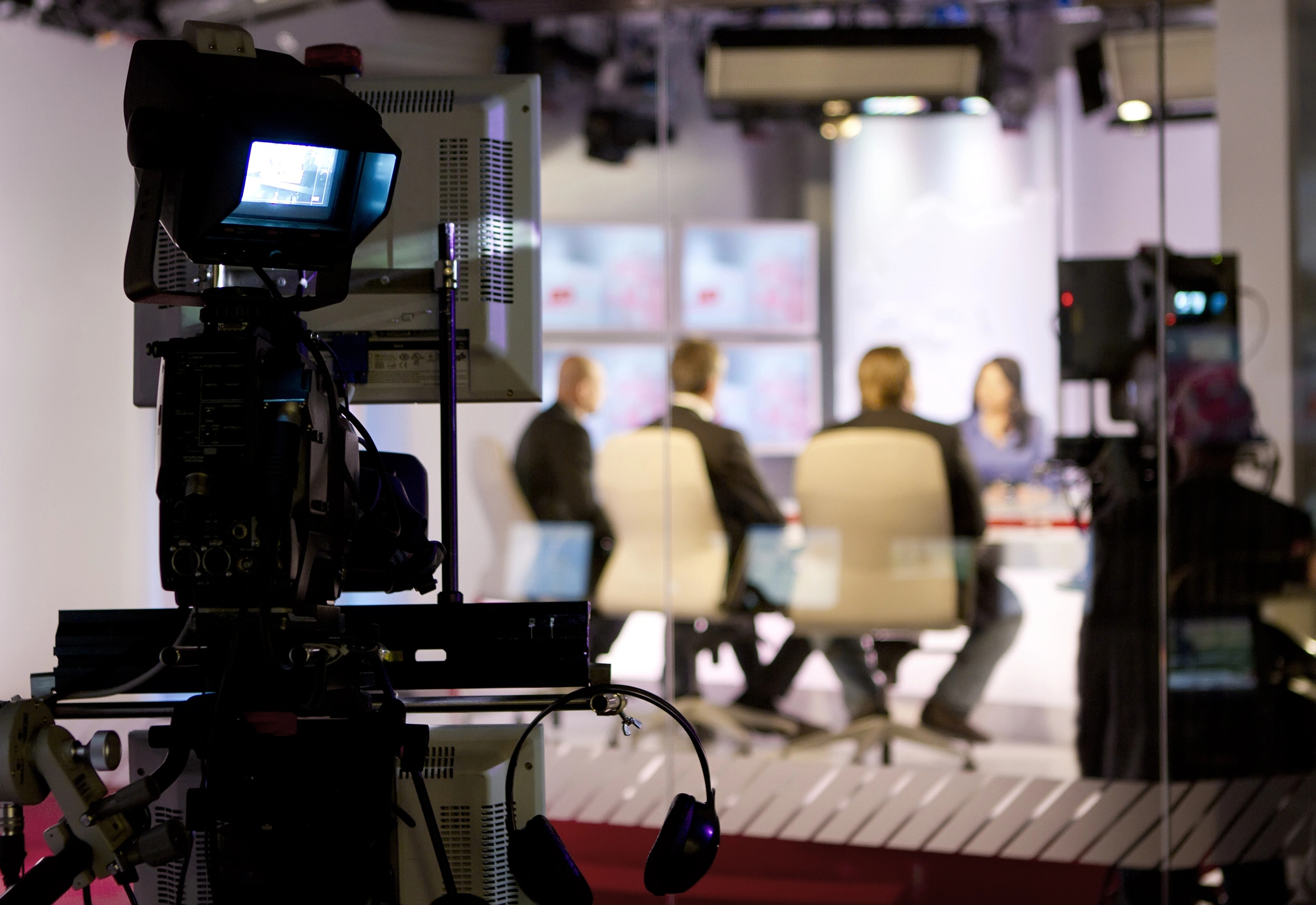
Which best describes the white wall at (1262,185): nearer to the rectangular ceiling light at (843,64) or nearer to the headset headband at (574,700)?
the rectangular ceiling light at (843,64)

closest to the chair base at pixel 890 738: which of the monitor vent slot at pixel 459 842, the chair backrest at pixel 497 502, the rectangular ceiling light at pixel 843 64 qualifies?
the chair backrest at pixel 497 502

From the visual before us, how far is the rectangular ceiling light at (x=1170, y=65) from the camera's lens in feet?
11.8

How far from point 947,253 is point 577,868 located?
329 cm

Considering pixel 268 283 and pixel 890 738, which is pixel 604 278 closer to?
pixel 890 738

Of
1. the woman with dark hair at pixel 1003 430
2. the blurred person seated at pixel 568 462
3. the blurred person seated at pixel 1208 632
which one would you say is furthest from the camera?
the blurred person seated at pixel 568 462

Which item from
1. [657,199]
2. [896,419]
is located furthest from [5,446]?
[896,419]

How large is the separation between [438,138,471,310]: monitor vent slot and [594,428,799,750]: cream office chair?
2598 millimetres

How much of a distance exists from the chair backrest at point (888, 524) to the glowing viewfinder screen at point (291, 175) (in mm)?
2721

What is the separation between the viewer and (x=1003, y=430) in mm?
4023

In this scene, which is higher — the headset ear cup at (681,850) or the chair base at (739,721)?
the headset ear cup at (681,850)

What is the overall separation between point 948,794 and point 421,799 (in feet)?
9.42

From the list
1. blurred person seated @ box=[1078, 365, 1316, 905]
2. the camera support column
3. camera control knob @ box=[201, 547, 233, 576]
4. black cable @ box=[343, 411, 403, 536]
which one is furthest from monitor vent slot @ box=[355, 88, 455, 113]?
blurred person seated @ box=[1078, 365, 1316, 905]

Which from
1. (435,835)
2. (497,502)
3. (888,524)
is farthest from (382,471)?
(497,502)

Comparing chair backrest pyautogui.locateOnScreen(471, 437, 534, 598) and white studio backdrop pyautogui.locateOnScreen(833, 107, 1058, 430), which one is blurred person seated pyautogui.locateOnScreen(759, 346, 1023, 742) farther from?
chair backrest pyautogui.locateOnScreen(471, 437, 534, 598)
